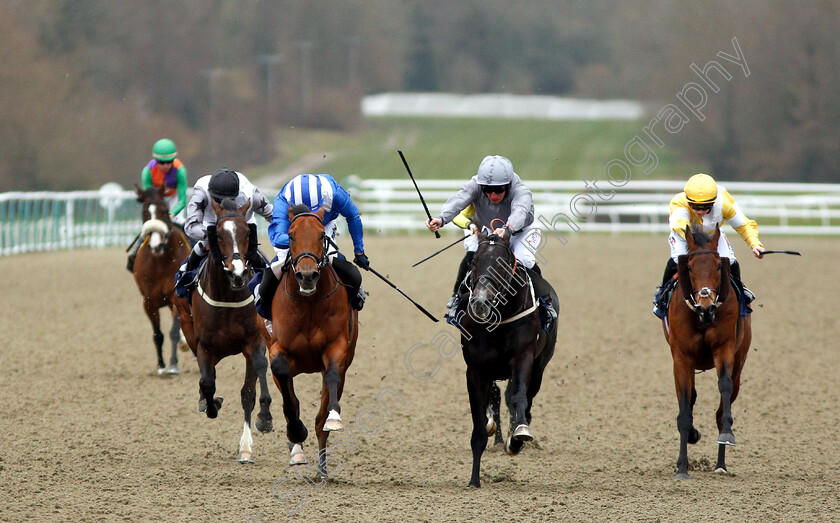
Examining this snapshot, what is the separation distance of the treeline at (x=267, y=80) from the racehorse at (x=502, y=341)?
928 inches

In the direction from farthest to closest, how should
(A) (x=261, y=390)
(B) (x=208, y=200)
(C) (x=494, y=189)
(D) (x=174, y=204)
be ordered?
(D) (x=174, y=204), (B) (x=208, y=200), (A) (x=261, y=390), (C) (x=494, y=189)

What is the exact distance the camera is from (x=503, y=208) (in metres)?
7.55

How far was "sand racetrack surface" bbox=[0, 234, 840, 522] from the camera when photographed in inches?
250

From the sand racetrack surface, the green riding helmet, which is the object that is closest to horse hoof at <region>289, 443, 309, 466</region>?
the sand racetrack surface

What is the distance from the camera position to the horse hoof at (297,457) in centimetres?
736

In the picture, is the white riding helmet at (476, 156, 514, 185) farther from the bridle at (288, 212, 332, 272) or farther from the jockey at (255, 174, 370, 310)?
the bridle at (288, 212, 332, 272)

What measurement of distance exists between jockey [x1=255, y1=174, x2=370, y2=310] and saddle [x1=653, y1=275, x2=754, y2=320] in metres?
2.23

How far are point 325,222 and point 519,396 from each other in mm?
1832

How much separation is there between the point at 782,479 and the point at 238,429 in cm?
433

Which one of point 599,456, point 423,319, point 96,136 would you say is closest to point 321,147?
point 96,136

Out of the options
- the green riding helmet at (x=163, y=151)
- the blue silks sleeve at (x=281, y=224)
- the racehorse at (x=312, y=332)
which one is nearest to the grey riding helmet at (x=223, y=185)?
the blue silks sleeve at (x=281, y=224)

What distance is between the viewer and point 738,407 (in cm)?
987

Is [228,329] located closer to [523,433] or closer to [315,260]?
[315,260]

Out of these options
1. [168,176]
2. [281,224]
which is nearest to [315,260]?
[281,224]
